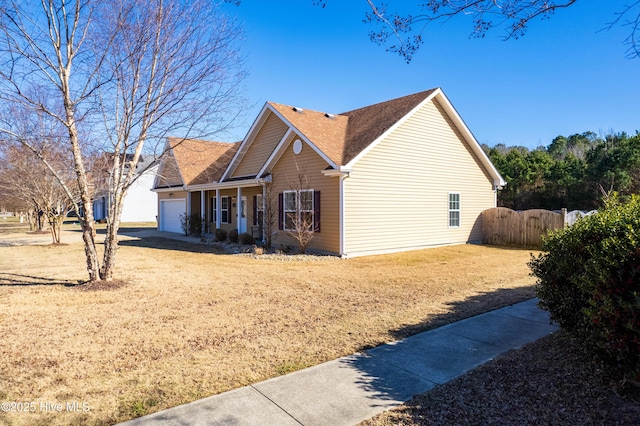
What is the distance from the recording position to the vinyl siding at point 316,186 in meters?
14.0

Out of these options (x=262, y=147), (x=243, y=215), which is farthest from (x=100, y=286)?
(x=243, y=215)

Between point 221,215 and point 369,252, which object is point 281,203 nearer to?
point 369,252

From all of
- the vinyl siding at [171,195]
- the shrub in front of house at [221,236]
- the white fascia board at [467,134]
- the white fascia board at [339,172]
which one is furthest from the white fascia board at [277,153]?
the vinyl siding at [171,195]

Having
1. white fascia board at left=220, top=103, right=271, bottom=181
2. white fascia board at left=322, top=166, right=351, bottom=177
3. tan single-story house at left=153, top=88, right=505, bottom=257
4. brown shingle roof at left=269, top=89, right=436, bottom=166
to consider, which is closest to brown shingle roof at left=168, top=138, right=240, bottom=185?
tan single-story house at left=153, top=88, right=505, bottom=257

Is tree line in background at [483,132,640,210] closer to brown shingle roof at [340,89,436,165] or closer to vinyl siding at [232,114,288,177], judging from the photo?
brown shingle roof at [340,89,436,165]

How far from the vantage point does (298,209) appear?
1486 centimetres

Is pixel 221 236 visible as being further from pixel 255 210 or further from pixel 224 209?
pixel 224 209

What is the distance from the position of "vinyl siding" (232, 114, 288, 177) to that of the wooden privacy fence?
10.7 meters

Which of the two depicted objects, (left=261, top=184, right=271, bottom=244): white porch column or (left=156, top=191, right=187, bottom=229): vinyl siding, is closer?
(left=261, top=184, right=271, bottom=244): white porch column

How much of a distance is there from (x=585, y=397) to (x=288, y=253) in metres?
11.8

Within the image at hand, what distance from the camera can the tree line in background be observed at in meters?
25.1

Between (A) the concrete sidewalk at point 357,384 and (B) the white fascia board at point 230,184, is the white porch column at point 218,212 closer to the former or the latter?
(B) the white fascia board at point 230,184

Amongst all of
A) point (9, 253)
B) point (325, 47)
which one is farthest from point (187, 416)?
point (9, 253)

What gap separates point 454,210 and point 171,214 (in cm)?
1855
